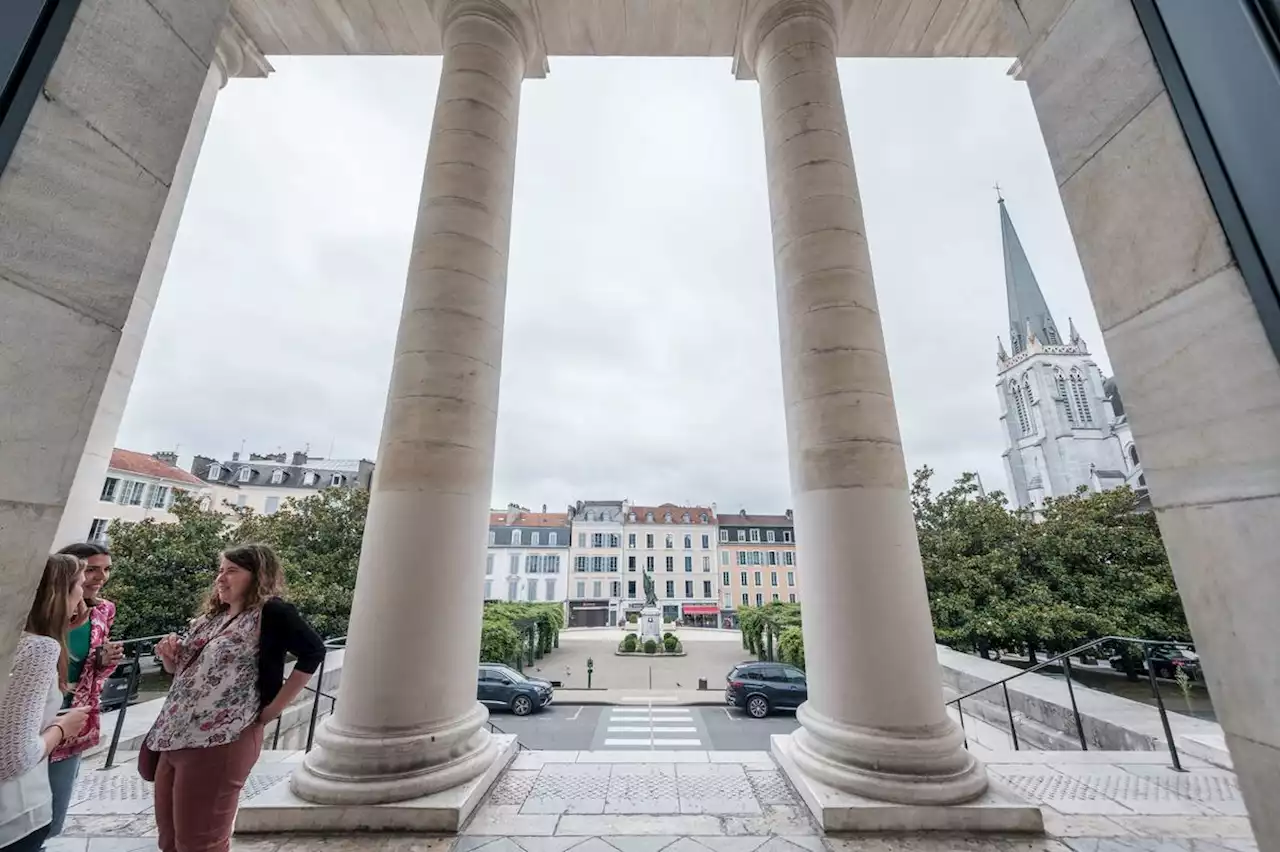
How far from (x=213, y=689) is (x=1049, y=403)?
11299 cm

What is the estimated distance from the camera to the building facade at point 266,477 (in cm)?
6662

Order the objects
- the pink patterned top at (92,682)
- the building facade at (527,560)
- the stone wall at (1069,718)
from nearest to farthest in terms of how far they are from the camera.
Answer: the pink patterned top at (92,682) → the stone wall at (1069,718) → the building facade at (527,560)

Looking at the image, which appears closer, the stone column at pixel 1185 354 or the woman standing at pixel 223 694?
the stone column at pixel 1185 354

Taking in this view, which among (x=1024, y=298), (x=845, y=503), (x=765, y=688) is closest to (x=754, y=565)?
(x=765, y=688)

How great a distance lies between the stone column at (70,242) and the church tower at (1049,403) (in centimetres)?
10732

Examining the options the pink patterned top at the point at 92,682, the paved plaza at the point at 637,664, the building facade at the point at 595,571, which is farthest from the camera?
the building facade at the point at 595,571

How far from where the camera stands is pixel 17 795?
3.11 meters

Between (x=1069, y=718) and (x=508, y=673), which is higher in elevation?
(x=1069, y=718)

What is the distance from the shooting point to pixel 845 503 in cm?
667

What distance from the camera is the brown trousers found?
3.58 meters

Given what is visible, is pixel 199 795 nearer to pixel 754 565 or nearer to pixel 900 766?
pixel 900 766

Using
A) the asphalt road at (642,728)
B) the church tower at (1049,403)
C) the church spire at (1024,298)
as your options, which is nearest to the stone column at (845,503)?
the asphalt road at (642,728)

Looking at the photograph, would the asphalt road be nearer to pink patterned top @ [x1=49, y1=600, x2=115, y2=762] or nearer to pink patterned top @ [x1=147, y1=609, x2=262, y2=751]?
pink patterned top @ [x1=49, y1=600, x2=115, y2=762]

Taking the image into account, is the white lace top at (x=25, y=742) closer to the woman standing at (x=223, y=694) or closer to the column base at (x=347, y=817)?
the woman standing at (x=223, y=694)
